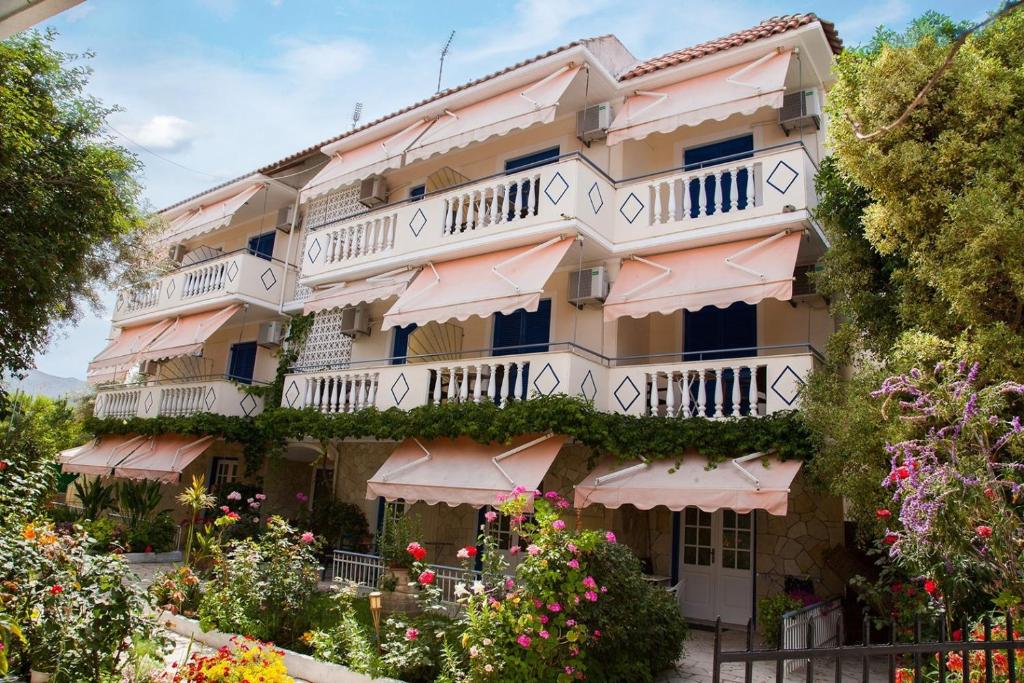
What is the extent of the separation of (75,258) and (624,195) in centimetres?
1025

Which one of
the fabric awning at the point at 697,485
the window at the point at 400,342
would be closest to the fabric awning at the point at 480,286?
the window at the point at 400,342

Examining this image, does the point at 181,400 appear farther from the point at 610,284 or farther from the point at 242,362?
the point at 610,284

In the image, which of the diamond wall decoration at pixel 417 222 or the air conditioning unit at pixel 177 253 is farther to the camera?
the air conditioning unit at pixel 177 253

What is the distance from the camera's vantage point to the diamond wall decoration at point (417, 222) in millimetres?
14797

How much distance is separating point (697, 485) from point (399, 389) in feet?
20.6

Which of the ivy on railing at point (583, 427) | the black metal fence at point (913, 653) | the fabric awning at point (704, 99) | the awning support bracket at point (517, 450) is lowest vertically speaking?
the black metal fence at point (913, 653)

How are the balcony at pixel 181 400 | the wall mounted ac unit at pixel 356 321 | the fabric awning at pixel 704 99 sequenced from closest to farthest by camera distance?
1. the fabric awning at pixel 704 99
2. the wall mounted ac unit at pixel 356 321
3. the balcony at pixel 181 400

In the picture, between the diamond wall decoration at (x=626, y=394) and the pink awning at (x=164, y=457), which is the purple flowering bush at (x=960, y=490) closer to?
the diamond wall decoration at (x=626, y=394)

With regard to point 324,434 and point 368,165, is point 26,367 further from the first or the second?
point 368,165

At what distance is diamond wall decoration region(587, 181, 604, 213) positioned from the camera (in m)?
12.7

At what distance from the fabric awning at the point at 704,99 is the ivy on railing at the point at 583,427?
5032mm

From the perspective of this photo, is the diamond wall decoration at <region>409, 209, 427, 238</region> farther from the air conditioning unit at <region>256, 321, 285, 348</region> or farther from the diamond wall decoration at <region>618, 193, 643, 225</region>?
the air conditioning unit at <region>256, 321, 285, 348</region>

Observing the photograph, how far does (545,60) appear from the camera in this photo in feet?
43.8

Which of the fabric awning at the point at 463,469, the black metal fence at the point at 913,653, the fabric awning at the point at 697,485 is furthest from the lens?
the fabric awning at the point at 463,469
